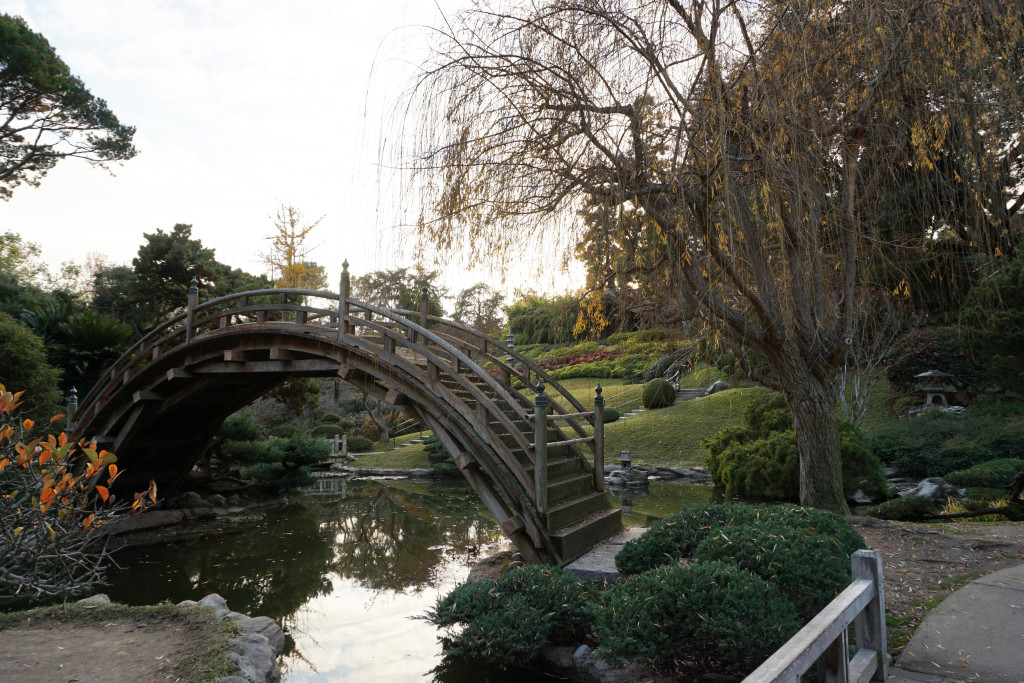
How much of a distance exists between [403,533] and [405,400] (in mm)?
4181

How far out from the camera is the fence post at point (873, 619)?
10.8 feet

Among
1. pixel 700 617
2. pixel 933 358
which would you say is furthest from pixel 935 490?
pixel 700 617

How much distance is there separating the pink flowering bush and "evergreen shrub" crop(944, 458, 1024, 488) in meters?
5.48

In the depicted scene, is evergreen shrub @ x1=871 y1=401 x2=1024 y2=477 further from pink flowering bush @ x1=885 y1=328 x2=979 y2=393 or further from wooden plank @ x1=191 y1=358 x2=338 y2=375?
wooden plank @ x1=191 y1=358 x2=338 y2=375

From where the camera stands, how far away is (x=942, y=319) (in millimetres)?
14047

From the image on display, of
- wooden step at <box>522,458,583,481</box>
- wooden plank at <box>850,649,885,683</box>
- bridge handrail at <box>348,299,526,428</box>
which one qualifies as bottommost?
wooden plank at <box>850,649,885,683</box>

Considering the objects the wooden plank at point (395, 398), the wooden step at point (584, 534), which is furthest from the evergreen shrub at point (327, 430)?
the wooden step at point (584, 534)

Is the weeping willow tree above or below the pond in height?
above

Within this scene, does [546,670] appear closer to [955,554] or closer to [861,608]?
[861,608]

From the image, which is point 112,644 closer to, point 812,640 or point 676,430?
point 812,640

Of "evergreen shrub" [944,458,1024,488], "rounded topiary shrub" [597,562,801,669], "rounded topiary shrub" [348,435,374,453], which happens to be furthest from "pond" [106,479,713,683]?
"rounded topiary shrub" [348,435,374,453]

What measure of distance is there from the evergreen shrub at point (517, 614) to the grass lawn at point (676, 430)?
11276mm

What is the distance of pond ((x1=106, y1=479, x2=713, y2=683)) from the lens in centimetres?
588

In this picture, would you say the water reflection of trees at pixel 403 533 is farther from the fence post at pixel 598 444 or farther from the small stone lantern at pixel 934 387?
the small stone lantern at pixel 934 387
